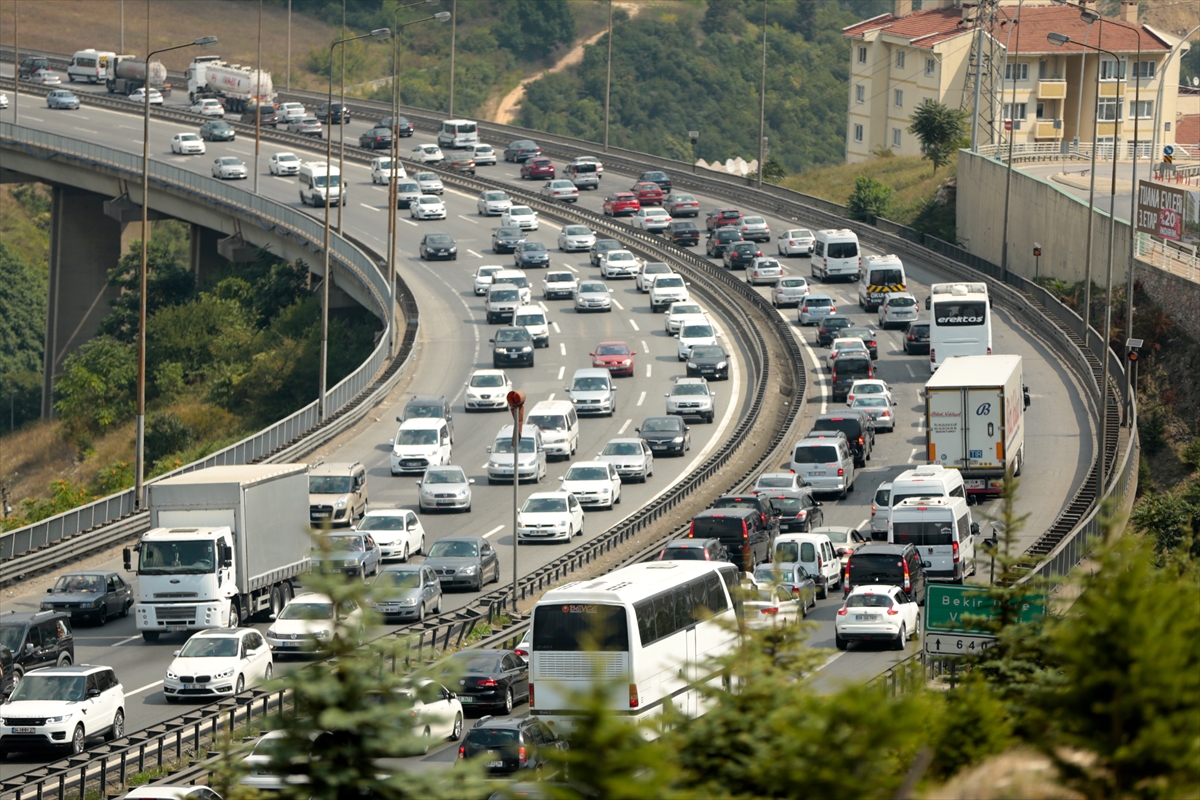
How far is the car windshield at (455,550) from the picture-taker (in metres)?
38.7

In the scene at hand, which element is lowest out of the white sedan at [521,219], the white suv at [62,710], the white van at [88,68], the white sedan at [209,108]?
the white suv at [62,710]

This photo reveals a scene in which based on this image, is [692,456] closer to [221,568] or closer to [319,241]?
[221,568]

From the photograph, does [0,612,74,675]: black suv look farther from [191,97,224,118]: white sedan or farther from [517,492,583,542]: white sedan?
[191,97,224,118]: white sedan

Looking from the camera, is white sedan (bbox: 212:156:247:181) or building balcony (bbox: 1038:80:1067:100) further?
building balcony (bbox: 1038:80:1067:100)

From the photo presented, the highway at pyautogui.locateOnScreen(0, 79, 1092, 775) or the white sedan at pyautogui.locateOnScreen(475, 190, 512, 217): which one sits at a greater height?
the white sedan at pyautogui.locateOnScreen(475, 190, 512, 217)

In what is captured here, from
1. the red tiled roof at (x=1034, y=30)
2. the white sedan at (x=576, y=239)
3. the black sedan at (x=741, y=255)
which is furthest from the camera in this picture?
the red tiled roof at (x=1034, y=30)

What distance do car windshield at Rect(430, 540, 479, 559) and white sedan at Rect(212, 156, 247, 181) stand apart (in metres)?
60.3

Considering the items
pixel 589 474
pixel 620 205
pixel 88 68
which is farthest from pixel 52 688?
pixel 88 68

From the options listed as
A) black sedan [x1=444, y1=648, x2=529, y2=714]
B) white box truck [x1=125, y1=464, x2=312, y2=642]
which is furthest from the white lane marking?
black sedan [x1=444, y1=648, x2=529, y2=714]

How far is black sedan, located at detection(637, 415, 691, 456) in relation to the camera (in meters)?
52.8

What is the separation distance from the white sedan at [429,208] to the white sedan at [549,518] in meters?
48.6

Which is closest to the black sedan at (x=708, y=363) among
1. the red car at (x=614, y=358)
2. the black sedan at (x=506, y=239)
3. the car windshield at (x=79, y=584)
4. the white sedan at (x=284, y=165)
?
the red car at (x=614, y=358)

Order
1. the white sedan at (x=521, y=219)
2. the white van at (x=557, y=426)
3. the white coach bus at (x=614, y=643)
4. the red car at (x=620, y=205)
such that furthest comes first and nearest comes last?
the red car at (x=620, y=205)
the white sedan at (x=521, y=219)
the white van at (x=557, y=426)
the white coach bus at (x=614, y=643)

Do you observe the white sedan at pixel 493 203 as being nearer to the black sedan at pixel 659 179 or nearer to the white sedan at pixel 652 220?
the white sedan at pixel 652 220
